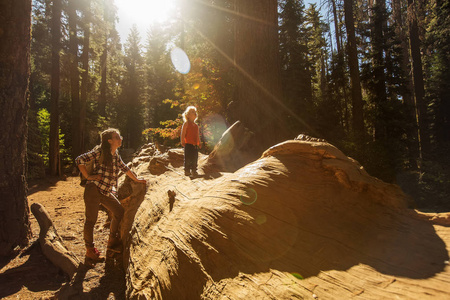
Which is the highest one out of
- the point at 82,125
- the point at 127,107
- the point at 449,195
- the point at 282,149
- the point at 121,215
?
the point at 127,107

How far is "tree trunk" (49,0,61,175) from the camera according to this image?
14.3 m

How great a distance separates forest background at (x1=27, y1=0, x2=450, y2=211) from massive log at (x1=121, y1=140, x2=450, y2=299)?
226 centimetres

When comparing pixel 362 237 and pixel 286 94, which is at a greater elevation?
pixel 286 94

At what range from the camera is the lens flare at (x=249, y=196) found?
2217 millimetres

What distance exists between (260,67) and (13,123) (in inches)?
174

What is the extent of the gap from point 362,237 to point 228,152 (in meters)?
2.71

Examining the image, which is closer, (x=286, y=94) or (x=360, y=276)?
(x=360, y=276)

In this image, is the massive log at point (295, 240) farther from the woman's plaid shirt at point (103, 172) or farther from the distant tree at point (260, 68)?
the distant tree at point (260, 68)

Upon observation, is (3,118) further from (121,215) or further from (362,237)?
(362,237)

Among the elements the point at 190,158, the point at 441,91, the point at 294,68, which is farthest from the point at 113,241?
the point at 441,91

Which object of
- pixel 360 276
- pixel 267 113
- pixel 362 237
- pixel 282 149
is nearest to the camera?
pixel 360 276

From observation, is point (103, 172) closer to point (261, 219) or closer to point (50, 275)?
point (50, 275)


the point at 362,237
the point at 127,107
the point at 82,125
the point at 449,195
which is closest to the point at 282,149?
the point at 362,237

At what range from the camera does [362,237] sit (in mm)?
1858
